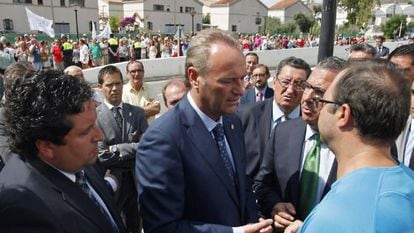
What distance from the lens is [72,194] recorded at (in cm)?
183

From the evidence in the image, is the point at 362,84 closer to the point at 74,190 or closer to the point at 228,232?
the point at 228,232

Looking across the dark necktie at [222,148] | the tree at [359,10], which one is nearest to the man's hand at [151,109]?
the dark necktie at [222,148]

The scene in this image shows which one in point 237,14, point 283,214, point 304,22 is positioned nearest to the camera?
point 283,214

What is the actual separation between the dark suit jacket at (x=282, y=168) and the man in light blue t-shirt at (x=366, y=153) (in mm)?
998

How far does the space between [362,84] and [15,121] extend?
5.32 feet

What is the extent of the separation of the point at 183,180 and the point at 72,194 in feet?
1.91

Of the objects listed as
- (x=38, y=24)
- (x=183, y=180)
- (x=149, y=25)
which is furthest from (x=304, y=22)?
(x=183, y=180)

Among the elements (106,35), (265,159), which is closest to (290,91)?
(265,159)

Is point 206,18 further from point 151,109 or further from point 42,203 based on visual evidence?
point 42,203

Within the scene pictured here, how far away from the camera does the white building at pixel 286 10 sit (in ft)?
265

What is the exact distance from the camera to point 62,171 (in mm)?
1910

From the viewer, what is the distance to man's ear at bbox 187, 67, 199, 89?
7.40 ft

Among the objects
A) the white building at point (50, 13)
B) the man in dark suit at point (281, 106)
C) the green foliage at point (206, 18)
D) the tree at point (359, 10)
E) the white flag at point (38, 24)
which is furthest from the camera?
the green foliage at point (206, 18)

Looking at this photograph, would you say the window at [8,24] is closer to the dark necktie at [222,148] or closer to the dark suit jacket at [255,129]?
the dark suit jacket at [255,129]
